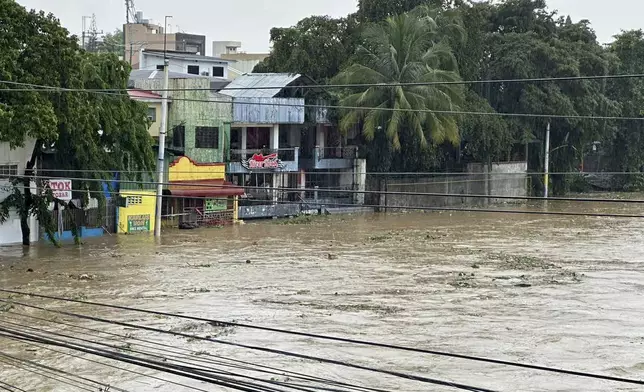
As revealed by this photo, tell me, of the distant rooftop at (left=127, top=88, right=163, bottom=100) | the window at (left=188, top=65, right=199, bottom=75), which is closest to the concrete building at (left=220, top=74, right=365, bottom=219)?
the distant rooftop at (left=127, top=88, right=163, bottom=100)

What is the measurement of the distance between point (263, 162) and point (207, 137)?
3042 millimetres

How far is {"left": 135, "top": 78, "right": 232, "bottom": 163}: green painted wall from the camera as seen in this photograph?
37.9 m

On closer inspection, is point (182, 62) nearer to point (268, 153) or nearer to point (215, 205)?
point (268, 153)

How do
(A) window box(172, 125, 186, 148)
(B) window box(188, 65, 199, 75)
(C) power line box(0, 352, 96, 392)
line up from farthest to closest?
(B) window box(188, 65, 199, 75)
(A) window box(172, 125, 186, 148)
(C) power line box(0, 352, 96, 392)

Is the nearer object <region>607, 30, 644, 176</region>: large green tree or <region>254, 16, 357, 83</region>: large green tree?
<region>254, 16, 357, 83</region>: large green tree

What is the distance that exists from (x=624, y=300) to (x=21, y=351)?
13040 mm

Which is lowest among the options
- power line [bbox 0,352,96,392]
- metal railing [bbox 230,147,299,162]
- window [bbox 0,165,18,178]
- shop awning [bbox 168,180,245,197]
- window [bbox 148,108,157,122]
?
power line [bbox 0,352,96,392]

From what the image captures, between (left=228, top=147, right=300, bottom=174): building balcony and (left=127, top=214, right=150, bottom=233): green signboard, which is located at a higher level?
(left=228, top=147, right=300, bottom=174): building balcony

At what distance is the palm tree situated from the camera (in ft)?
138

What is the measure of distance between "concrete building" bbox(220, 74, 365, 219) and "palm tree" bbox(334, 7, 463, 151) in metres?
2.11

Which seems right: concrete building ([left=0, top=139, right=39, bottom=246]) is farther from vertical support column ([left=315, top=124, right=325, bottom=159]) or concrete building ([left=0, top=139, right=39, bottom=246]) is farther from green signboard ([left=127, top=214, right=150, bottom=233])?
vertical support column ([left=315, top=124, right=325, bottom=159])

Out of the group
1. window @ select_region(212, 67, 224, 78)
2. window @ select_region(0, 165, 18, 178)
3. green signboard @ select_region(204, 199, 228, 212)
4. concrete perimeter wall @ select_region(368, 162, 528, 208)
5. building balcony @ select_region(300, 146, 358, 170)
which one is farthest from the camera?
window @ select_region(212, 67, 224, 78)

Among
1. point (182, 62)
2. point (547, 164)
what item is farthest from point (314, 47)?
point (547, 164)

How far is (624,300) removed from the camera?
20344 millimetres
